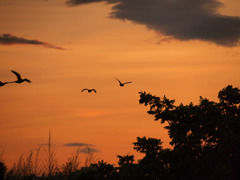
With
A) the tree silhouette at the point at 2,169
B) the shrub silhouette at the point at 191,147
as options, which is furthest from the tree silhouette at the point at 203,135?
the tree silhouette at the point at 2,169

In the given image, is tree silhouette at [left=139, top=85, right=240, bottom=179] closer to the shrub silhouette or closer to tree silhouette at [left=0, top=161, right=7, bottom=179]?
the shrub silhouette

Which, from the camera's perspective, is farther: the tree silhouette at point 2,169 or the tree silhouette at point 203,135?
the tree silhouette at point 2,169

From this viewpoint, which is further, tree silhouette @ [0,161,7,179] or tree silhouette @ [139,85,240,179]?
tree silhouette @ [0,161,7,179]

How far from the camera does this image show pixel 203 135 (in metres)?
19.1

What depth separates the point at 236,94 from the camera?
20.0m

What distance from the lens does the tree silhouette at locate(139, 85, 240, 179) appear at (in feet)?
59.8

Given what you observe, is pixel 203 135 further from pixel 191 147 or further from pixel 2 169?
pixel 2 169

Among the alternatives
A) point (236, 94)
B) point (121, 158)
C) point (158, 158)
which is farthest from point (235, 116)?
point (121, 158)

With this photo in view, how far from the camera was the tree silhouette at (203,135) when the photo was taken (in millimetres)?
18219

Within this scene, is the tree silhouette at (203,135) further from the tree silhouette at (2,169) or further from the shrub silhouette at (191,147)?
the tree silhouette at (2,169)

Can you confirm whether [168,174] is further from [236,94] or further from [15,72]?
[15,72]

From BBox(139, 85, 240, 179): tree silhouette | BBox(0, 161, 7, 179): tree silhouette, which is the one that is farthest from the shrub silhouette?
BBox(0, 161, 7, 179): tree silhouette

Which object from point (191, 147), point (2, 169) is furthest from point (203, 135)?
point (2, 169)

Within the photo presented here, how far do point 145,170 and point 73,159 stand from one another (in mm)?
5359
